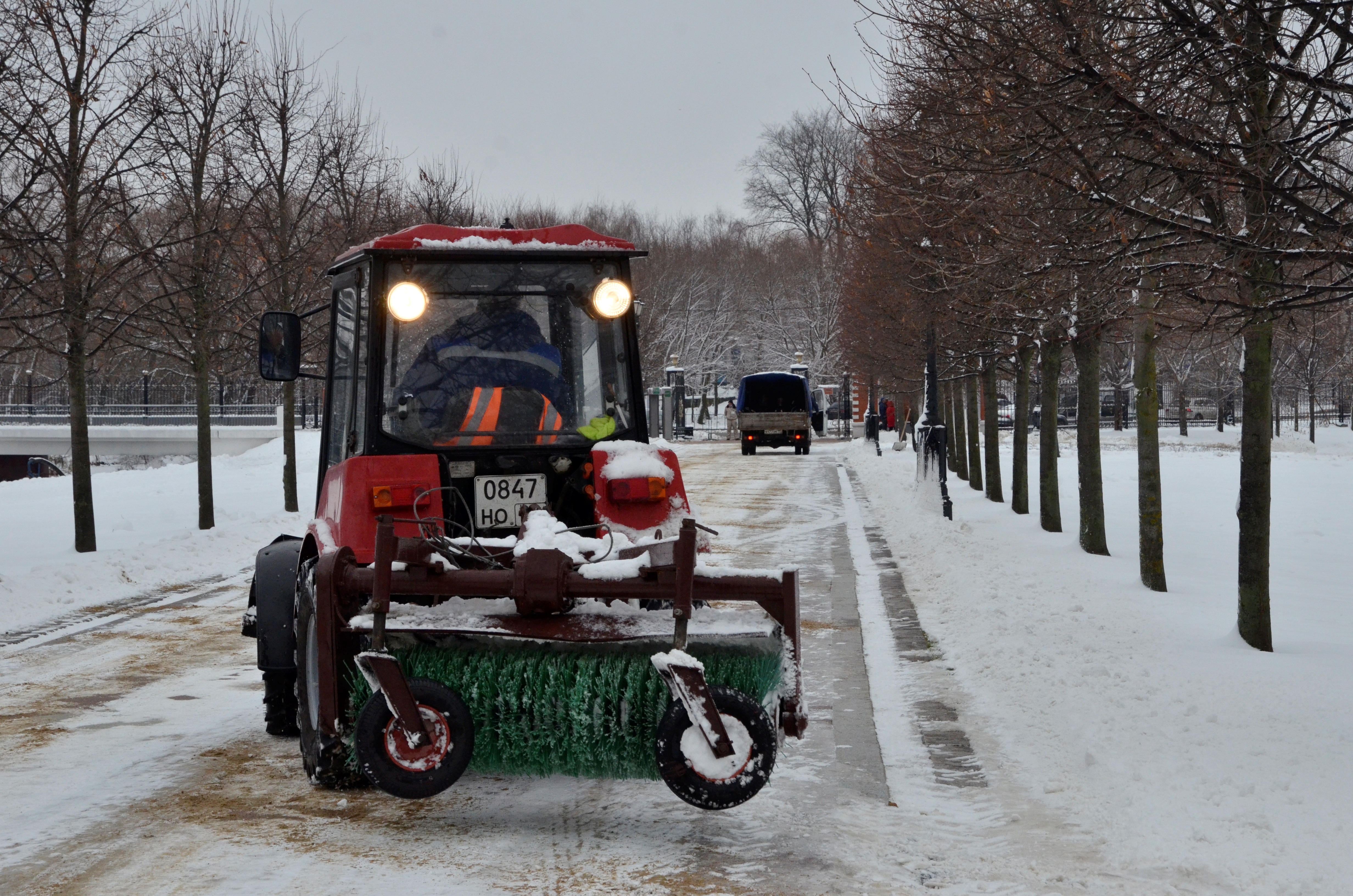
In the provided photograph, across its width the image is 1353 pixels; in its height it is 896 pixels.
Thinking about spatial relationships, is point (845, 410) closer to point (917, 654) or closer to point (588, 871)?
point (917, 654)

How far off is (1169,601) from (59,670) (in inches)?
305

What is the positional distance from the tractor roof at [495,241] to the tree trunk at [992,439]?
13966 millimetres

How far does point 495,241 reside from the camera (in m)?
5.41

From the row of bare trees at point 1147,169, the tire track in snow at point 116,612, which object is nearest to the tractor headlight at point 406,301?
the row of bare trees at point 1147,169

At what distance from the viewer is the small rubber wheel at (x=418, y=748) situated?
419cm

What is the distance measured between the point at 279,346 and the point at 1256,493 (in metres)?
5.62

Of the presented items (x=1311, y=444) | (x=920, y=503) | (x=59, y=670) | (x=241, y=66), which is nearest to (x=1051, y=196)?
(x=59, y=670)

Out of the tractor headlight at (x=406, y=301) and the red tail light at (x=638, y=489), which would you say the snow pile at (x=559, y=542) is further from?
the tractor headlight at (x=406, y=301)

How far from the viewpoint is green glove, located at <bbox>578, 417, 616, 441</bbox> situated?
18.1 ft

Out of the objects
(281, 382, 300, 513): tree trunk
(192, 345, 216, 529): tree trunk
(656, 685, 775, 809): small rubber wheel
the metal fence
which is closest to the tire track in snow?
(192, 345, 216, 529): tree trunk

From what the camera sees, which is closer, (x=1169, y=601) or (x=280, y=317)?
(x=280, y=317)

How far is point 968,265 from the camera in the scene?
793 cm

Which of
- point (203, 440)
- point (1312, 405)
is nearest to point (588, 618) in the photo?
point (203, 440)

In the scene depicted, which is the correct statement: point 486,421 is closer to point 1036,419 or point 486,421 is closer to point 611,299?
point 611,299
